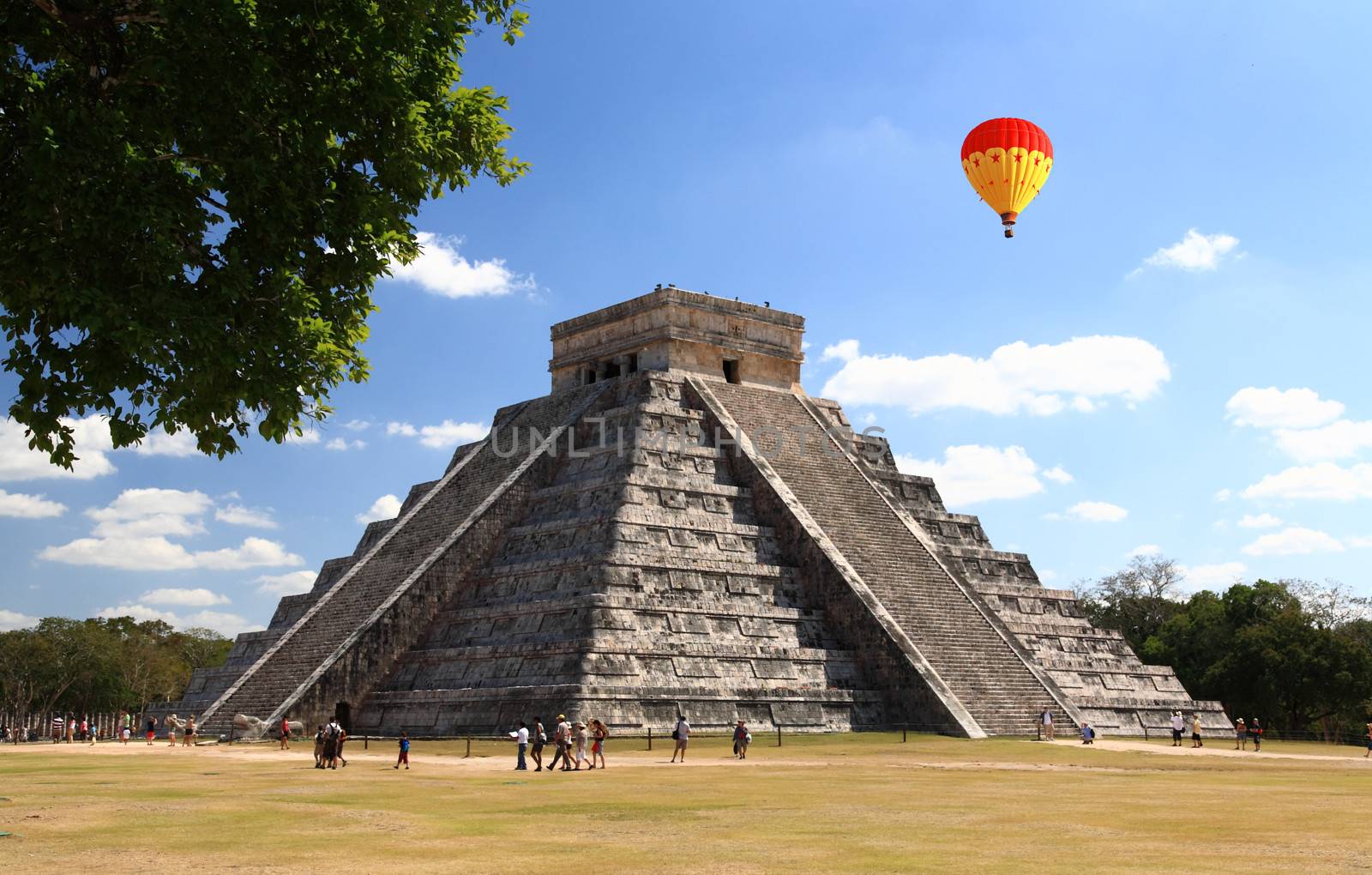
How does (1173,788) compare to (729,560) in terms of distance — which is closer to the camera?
(1173,788)

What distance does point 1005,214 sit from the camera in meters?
34.0

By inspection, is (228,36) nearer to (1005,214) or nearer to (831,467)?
(1005,214)

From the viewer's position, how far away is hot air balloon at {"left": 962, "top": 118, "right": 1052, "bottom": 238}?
33125mm

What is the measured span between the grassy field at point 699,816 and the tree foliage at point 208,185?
3881mm

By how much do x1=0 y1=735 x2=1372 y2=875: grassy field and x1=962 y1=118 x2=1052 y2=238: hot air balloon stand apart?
48.5ft

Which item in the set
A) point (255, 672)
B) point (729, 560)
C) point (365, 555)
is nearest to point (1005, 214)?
point (729, 560)

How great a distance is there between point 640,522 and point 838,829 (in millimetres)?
19024

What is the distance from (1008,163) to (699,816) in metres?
23.0

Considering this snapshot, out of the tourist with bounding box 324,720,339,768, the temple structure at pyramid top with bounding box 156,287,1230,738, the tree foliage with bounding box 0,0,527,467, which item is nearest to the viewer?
the tree foliage with bounding box 0,0,527,467

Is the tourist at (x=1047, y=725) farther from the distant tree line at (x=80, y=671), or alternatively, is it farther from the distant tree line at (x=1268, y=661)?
the distant tree line at (x=80, y=671)

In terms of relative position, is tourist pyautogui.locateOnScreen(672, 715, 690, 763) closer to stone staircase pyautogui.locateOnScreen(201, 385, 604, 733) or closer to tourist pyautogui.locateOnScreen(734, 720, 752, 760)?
tourist pyautogui.locateOnScreen(734, 720, 752, 760)

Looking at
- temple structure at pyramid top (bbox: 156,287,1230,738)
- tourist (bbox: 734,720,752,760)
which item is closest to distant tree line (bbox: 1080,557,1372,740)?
temple structure at pyramid top (bbox: 156,287,1230,738)

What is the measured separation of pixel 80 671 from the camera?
63.4m

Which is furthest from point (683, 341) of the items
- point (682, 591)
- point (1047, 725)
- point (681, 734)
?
point (681, 734)
